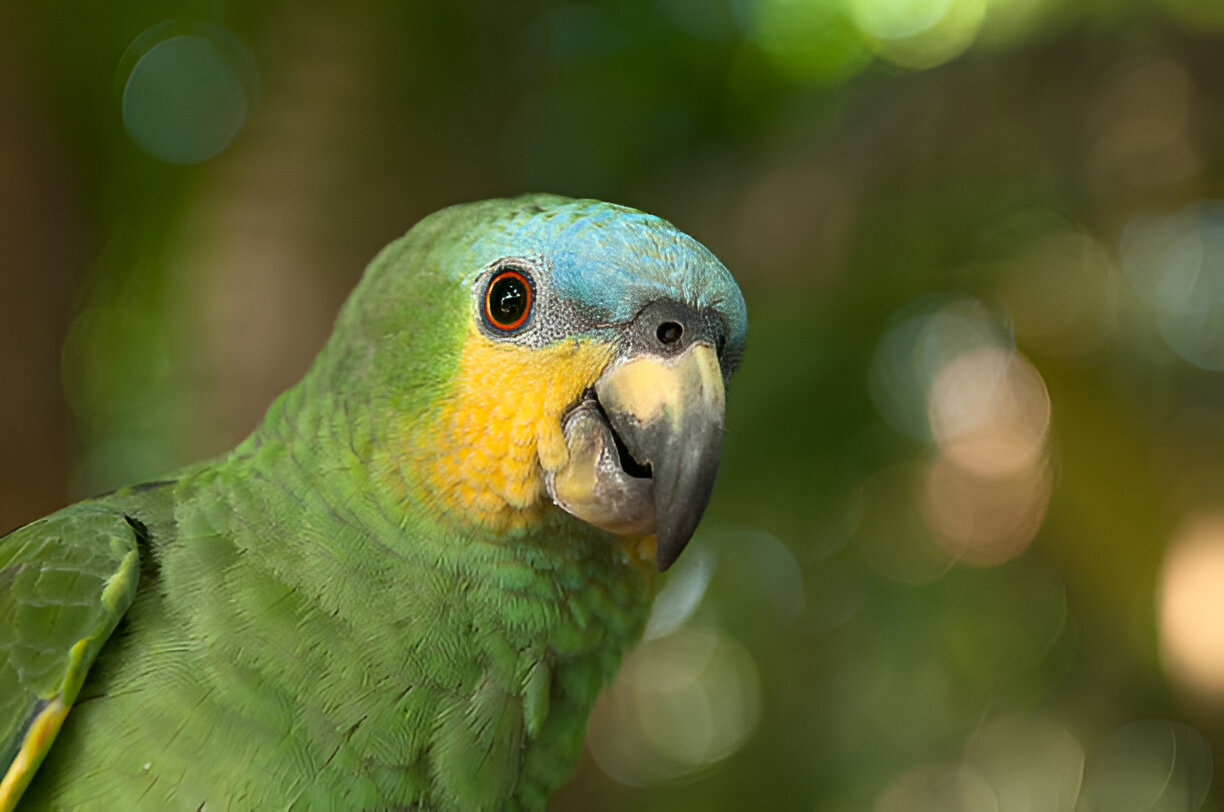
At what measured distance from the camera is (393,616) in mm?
964

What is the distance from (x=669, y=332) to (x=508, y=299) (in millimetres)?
182

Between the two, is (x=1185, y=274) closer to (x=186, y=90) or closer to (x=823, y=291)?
(x=823, y=291)

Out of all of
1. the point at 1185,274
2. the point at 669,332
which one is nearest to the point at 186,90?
the point at 669,332

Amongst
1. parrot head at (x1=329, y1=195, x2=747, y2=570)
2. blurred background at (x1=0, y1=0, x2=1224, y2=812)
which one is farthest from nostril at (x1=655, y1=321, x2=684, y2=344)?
blurred background at (x1=0, y1=0, x2=1224, y2=812)

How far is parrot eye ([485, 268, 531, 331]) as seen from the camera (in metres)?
0.98

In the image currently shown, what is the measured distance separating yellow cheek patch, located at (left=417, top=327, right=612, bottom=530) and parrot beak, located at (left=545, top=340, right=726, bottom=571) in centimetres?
2

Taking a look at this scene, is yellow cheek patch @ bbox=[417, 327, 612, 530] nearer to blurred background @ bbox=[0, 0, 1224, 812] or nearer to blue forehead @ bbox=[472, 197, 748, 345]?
blue forehead @ bbox=[472, 197, 748, 345]

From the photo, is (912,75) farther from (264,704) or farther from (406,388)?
(264,704)

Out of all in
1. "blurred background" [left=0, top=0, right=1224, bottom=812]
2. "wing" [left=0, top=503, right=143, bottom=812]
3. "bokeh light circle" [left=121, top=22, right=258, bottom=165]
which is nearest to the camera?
"wing" [left=0, top=503, right=143, bottom=812]

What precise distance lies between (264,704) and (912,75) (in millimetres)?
2358

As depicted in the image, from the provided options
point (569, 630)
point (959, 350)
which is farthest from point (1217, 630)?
point (569, 630)

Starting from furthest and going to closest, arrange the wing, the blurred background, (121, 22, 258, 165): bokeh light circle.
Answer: (121, 22, 258, 165): bokeh light circle < the blurred background < the wing

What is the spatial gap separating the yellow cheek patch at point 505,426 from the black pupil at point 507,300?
0.09ft

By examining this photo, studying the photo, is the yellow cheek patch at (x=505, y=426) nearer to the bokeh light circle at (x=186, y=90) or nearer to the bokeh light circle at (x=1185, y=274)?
the bokeh light circle at (x=186, y=90)
